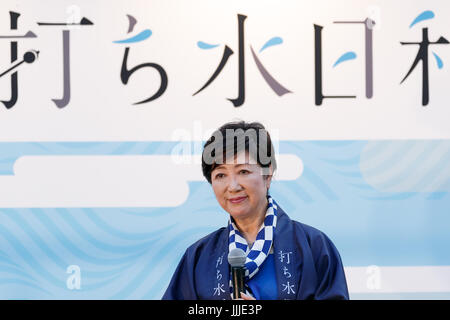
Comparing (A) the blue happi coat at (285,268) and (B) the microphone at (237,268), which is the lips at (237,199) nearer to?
(A) the blue happi coat at (285,268)

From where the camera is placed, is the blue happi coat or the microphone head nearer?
the microphone head

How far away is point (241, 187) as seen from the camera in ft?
8.40

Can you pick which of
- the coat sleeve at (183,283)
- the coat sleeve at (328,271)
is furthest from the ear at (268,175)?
the coat sleeve at (183,283)

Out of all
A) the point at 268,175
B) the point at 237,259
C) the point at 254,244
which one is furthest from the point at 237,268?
the point at 268,175

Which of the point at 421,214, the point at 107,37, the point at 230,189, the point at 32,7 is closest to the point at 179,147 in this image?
the point at 230,189

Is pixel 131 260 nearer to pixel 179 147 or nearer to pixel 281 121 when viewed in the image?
pixel 179 147

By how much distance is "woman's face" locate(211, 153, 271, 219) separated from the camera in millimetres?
2562

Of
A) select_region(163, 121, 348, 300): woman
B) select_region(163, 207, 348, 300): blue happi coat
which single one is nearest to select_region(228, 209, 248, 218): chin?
select_region(163, 121, 348, 300): woman

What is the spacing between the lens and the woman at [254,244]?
98.0 inches

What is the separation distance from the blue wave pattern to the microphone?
551 mm

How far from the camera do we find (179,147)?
9.20 feet

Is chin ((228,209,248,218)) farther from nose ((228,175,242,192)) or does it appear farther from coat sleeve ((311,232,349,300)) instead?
coat sleeve ((311,232,349,300))

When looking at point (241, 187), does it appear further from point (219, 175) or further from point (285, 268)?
point (285, 268)
